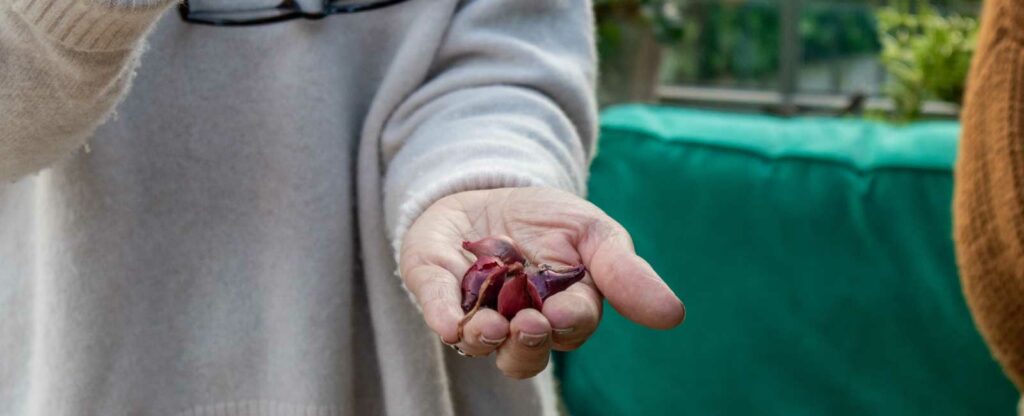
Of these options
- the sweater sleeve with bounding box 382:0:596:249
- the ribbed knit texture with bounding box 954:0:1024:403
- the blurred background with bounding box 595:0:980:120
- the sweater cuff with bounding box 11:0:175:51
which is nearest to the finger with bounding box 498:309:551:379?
the sweater sleeve with bounding box 382:0:596:249

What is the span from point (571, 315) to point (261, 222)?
1.28 ft

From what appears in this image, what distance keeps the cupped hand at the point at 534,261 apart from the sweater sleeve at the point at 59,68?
23 cm

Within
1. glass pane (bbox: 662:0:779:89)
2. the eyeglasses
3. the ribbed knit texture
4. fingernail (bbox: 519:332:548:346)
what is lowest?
glass pane (bbox: 662:0:779:89)

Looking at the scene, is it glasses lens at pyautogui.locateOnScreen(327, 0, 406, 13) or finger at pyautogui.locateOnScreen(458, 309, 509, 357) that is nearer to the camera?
finger at pyautogui.locateOnScreen(458, 309, 509, 357)

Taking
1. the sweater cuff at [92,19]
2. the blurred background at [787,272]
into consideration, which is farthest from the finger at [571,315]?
the blurred background at [787,272]

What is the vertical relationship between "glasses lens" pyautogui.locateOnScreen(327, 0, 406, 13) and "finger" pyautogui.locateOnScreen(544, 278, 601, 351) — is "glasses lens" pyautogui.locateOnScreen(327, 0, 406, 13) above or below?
below

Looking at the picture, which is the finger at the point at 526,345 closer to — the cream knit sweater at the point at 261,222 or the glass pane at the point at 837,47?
the cream knit sweater at the point at 261,222

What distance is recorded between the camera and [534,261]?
761mm

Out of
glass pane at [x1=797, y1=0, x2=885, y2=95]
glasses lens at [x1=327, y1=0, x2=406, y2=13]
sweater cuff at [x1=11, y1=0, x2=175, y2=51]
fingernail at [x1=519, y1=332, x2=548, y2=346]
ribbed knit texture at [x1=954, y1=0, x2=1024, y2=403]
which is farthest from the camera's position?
glass pane at [x1=797, y1=0, x2=885, y2=95]

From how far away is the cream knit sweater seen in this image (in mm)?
924

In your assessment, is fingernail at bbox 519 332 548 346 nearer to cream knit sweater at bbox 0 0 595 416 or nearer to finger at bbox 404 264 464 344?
finger at bbox 404 264 464 344

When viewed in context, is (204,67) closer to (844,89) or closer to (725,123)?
(725,123)

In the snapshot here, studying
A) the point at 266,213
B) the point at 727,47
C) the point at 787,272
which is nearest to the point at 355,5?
the point at 266,213

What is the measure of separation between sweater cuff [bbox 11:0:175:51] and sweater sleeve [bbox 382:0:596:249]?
217mm
